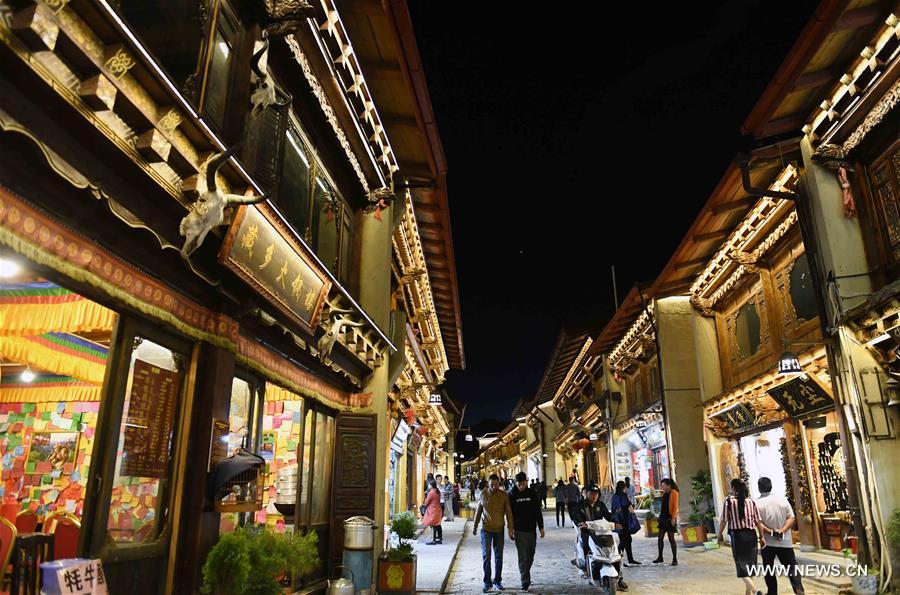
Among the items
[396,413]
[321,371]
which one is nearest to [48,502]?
[321,371]

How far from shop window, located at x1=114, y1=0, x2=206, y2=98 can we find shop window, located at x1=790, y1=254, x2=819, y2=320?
12059mm

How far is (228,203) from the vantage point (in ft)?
17.3

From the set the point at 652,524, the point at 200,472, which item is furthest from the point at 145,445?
the point at 652,524

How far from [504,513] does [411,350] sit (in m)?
9.88

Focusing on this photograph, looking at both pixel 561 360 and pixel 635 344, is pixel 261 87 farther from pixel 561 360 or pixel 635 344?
pixel 561 360

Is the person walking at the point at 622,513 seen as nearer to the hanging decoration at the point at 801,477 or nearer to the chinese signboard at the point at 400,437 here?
the hanging decoration at the point at 801,477

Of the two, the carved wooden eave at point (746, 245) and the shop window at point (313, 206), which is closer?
the shop window at point (313, 206)

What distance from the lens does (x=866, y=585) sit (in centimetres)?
870

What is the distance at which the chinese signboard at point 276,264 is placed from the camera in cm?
561

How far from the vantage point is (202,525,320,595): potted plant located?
5.22 meters

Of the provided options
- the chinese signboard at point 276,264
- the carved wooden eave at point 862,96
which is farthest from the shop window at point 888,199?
the chinese signboard at point 276,264

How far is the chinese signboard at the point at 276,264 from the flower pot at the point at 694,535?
13.1 metres

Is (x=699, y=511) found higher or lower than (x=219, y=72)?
lower

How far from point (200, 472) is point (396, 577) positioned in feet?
16.8
